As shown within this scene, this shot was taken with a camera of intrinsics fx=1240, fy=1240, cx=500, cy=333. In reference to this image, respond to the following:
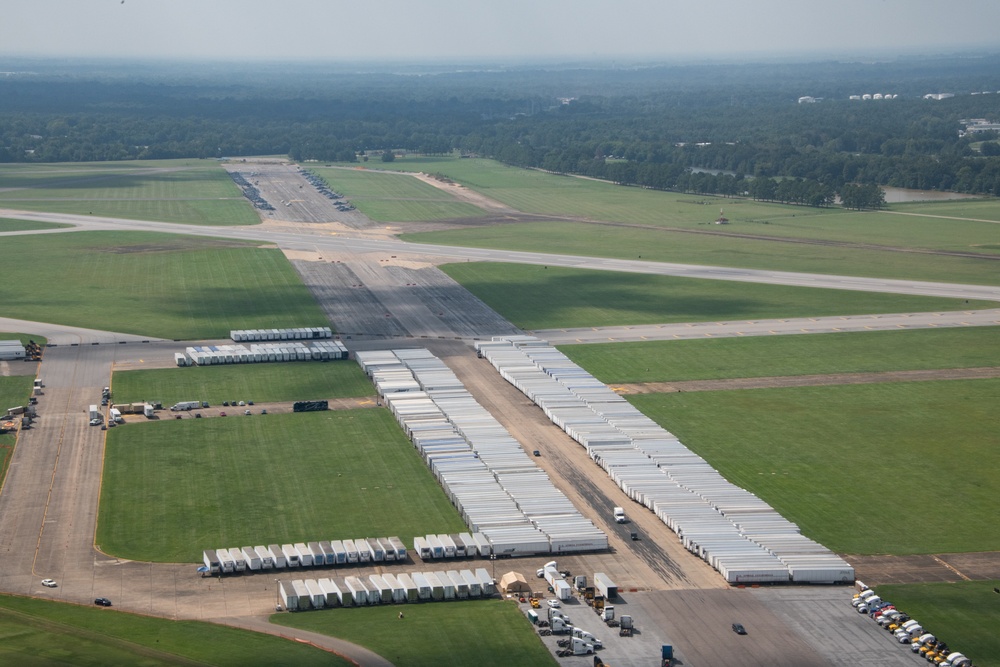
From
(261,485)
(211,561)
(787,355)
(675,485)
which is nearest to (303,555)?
(211,561)

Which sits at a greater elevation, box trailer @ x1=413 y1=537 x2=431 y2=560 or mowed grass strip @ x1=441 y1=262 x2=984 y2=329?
box trailer @ x1=413 y1=537 x2=431 y2=560

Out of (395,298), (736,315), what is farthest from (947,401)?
(395,298)

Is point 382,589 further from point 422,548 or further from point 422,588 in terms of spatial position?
point 422,548

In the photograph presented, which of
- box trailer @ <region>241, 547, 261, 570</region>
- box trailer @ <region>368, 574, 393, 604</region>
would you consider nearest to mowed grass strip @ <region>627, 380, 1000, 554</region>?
box trailer @ <region>368, 574, 393, 604</region>

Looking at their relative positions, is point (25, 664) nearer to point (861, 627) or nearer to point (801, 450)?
point (861, 627)

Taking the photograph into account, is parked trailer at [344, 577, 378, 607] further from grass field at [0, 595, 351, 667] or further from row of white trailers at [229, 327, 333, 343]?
row of white trailers at [229, 327, 333, 343]

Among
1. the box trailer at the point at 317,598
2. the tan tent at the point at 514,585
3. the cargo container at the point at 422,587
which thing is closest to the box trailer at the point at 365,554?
the cargo container at the point at 422,587
